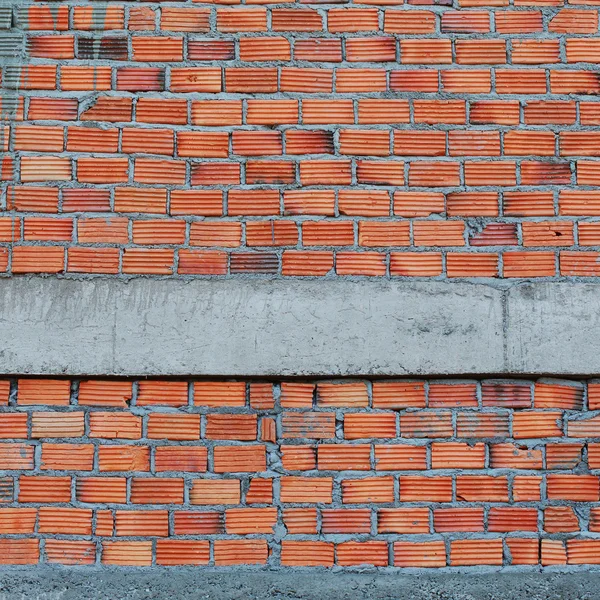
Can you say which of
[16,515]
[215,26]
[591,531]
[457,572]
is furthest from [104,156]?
[591,531]

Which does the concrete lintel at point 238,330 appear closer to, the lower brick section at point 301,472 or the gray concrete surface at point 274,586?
the lower brick section at point 301,472

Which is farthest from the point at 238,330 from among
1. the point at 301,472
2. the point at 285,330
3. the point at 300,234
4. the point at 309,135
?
the point at 309,135

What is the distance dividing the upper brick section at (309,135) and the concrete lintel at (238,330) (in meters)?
0.13

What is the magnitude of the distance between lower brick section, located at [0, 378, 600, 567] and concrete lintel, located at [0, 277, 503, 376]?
97mm

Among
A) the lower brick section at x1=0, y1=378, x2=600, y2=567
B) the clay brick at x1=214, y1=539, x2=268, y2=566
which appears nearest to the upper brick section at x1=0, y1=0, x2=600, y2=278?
the lower brick section at x1=0, y1=378, x2=600, y2=567

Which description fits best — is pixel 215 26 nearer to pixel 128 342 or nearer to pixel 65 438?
pixel 128 342

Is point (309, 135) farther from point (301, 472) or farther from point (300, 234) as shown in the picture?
point (301, 472)

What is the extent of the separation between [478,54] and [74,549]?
2.42m

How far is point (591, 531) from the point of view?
241cm

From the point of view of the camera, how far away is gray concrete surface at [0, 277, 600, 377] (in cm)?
236

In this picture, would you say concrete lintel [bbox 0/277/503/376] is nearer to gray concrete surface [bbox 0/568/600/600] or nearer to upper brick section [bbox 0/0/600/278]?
upper brick section [bbox 0/0/600/278]

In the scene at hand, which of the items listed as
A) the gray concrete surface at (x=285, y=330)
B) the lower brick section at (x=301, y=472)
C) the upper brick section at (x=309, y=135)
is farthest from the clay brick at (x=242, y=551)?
the upper brick section at (x=309, y=135)

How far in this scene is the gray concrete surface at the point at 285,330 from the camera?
7.73 ft

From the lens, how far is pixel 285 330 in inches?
93.4
